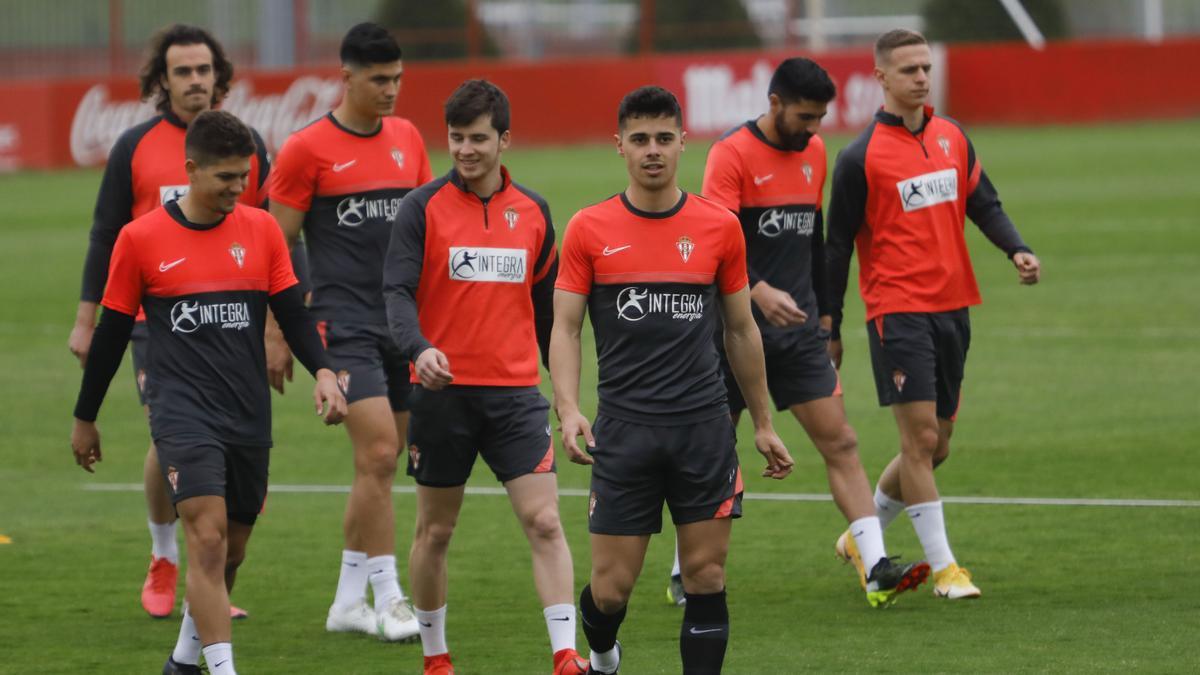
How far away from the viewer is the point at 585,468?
39.2 feet

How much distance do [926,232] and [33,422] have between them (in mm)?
7531

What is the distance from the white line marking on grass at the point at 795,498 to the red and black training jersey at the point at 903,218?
191 centimetres

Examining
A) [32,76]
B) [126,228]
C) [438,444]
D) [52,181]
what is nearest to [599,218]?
[438,444]

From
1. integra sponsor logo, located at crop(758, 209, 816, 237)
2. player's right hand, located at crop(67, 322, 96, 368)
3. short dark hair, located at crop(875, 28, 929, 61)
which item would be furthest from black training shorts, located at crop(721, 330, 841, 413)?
player's right hand, located at crop(67, 322, 96, 368)

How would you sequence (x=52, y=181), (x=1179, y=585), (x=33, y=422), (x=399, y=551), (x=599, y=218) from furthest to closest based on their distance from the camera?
1. (x=52, y=181)
2. (x=33, y=422)
3. (x=399, y=551)
4. (x=1179, y=585)
5. (x=599, y=218)

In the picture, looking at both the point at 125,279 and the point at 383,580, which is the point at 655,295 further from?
the point at 383,580

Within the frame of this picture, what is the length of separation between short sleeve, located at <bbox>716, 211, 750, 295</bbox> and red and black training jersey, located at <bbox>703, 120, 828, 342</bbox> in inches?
72.5

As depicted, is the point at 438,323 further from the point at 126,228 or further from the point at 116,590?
the point at 116,590

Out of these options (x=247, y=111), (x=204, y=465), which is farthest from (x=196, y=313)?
(x=247, y=111)

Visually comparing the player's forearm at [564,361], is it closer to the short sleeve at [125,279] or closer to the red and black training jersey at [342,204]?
the short sleeve at [125,279]

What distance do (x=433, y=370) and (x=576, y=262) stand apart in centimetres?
62

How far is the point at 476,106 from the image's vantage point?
7074 millimetres

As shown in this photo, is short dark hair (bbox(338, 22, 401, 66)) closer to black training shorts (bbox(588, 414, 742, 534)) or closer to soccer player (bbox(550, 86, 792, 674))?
soccer player (bbox(550, 86, 792, 674))

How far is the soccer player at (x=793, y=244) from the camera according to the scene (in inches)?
337
